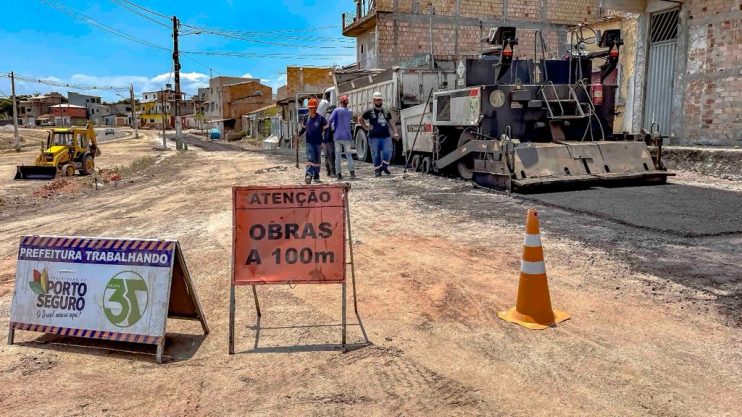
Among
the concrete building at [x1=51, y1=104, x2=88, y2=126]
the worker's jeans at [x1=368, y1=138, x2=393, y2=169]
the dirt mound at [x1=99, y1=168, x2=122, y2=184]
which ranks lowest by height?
the dirt mound at [x1=99, y1=168, x2=122, y2=184]

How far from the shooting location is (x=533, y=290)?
4.10 metres

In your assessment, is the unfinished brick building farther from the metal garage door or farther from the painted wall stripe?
the painted wall stripe

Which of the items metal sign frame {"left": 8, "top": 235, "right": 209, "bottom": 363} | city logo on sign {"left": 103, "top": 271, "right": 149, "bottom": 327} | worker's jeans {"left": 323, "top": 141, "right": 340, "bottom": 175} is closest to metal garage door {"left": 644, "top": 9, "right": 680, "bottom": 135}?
worker's jeans {"left": 323, "top": 141, "right": 340, "bottom": 175}

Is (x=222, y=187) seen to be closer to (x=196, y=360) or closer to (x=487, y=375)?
(x=196, y=360)

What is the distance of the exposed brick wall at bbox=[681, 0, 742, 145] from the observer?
43.3ft

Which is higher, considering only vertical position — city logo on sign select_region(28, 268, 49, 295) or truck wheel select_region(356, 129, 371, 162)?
truck wheel select_region(356, 129, 371, 162)

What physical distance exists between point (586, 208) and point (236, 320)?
557 cm

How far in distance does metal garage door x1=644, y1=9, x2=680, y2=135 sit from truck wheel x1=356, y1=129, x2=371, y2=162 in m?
8.04

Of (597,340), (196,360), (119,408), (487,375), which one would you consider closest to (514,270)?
(597,340)

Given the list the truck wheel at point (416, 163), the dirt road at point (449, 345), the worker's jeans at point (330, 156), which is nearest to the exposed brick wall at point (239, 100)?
the truck wheel at point (416, 163)

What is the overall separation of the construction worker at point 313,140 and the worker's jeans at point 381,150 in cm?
161

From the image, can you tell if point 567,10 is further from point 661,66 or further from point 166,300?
point 166,300

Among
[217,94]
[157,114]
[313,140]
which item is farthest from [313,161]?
[157,114]

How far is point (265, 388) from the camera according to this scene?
3281 mm
